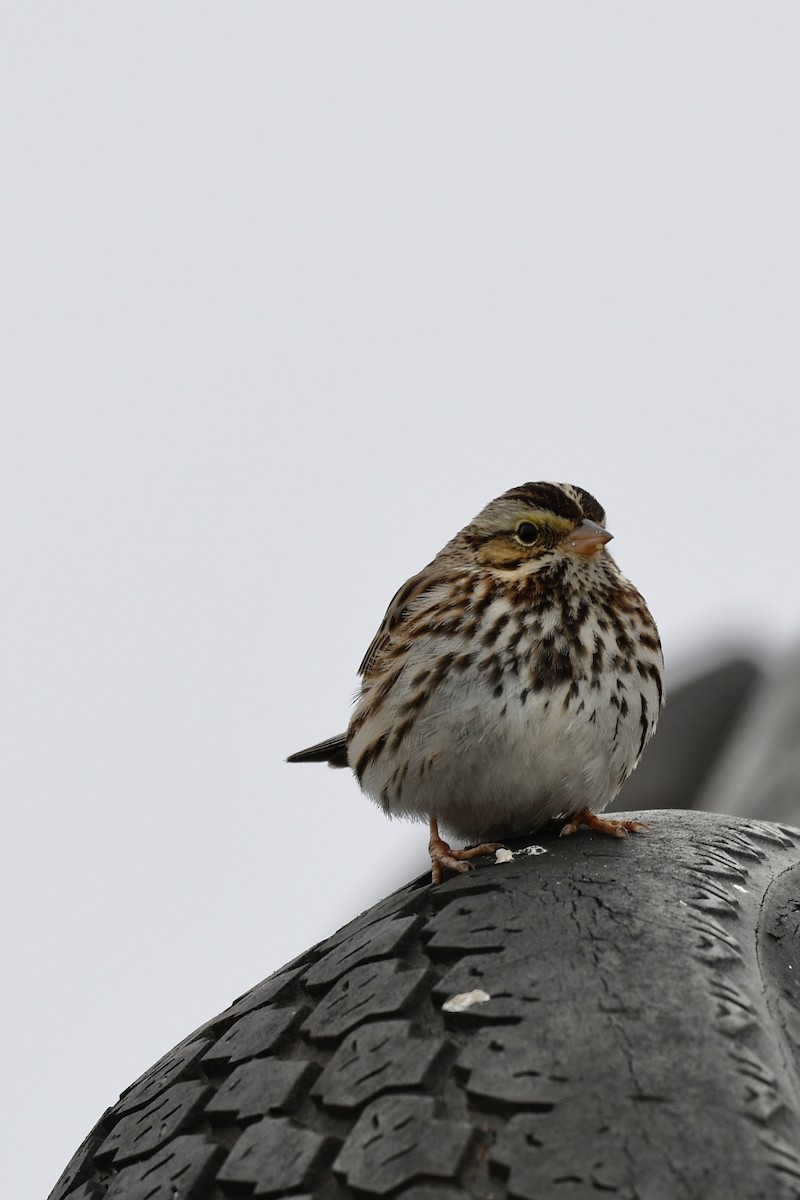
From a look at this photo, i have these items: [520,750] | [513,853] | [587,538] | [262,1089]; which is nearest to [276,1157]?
[262,1089]

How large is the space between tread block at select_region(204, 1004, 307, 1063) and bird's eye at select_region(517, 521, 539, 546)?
1.53m

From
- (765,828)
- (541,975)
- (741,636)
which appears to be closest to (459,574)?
(765,828)

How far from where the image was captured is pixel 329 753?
13.9ft

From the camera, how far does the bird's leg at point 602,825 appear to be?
108 inches

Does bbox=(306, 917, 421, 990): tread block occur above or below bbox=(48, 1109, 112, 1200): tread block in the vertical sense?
above

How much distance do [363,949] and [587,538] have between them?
55.9 inches

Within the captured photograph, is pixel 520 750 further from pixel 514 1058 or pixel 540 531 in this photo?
pixel 514 1058

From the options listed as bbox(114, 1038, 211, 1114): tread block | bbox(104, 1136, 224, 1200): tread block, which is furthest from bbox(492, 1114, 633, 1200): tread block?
bbox(114, 1038, 211, 1114): tread block

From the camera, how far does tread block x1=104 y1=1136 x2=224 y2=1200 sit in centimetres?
190

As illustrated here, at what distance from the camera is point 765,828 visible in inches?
112

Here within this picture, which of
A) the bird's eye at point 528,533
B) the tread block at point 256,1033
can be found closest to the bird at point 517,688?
the bird's eye at point 528,533

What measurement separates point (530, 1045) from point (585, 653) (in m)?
1.48

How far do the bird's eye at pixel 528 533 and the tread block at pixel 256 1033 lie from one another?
1.53 metres

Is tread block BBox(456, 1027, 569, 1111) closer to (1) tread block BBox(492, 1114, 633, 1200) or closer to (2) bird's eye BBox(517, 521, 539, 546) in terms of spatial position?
(1) tread block BBox(492, 1114, 633, 1200)
